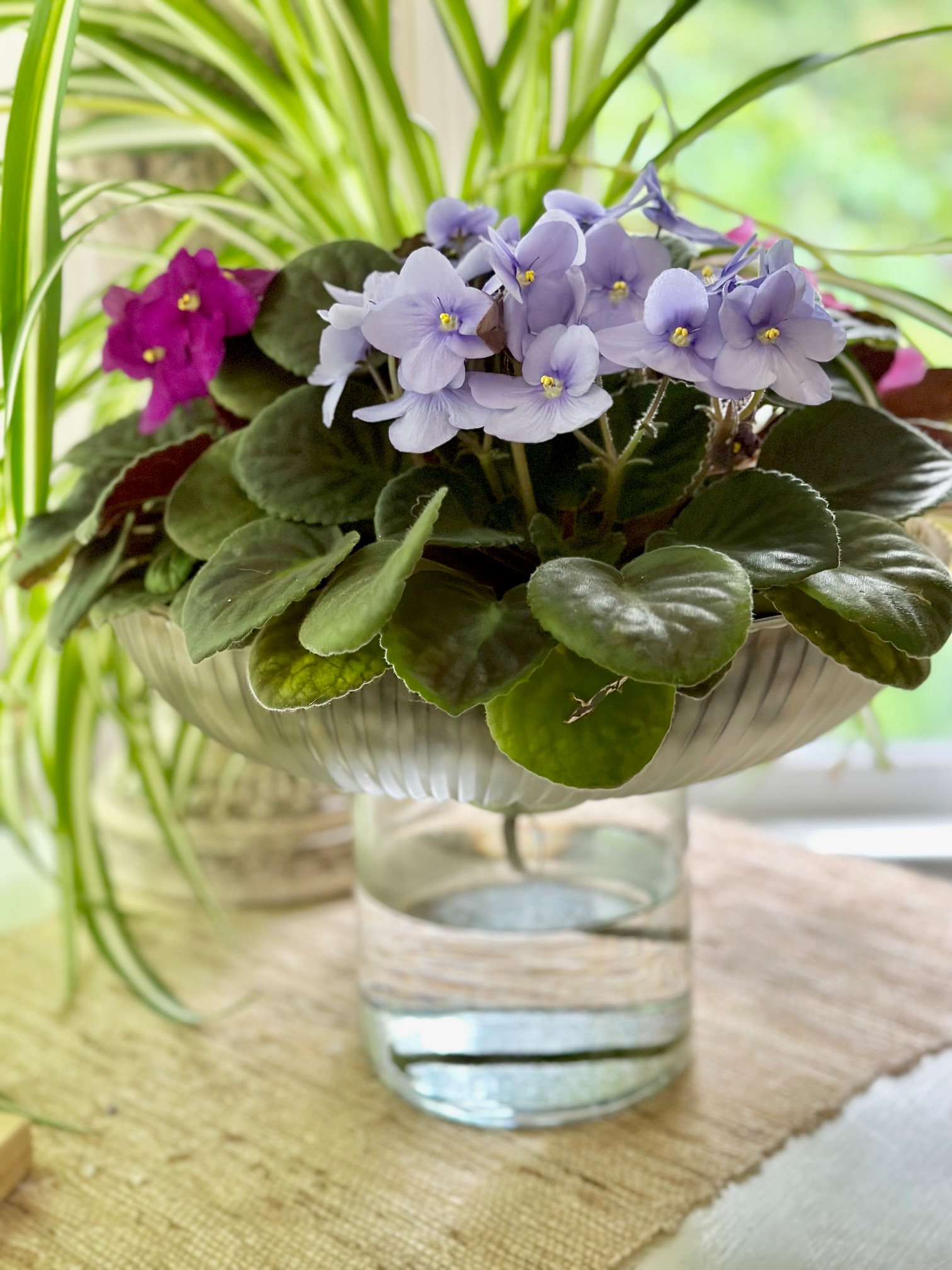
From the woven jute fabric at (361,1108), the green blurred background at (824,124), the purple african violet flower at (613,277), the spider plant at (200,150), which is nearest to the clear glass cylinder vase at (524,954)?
the woven jute fabric at (361,1108)

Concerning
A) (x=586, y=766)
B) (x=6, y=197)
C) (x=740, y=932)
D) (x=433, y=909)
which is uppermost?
(x=6, y=197)

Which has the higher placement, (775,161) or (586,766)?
(775,161)

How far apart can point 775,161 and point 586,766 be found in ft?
3.17

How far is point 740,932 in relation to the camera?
2.59 ft

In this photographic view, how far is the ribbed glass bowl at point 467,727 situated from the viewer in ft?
1.49

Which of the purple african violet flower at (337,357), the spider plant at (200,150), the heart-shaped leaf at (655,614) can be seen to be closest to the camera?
the heart-shaped leaf at (655,614)

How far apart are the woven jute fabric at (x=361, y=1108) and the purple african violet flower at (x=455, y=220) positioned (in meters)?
0.41

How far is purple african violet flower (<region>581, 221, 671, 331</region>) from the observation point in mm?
461

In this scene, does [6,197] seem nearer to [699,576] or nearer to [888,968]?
[699,576]

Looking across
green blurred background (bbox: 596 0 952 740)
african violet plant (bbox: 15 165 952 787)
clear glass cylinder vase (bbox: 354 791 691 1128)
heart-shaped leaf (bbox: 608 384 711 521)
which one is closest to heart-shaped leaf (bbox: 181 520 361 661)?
african violet plant (bbox: 15 165 952 787)

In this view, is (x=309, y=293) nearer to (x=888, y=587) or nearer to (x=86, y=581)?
(x=86, y=581)

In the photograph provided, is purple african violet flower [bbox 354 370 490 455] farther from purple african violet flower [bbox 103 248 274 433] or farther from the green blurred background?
the green blurred background

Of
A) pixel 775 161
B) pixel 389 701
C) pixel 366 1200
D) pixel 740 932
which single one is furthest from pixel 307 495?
pixel 775 161

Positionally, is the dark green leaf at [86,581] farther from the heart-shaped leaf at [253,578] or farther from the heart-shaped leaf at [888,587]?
the heart-shaped leaf at [888,587]
